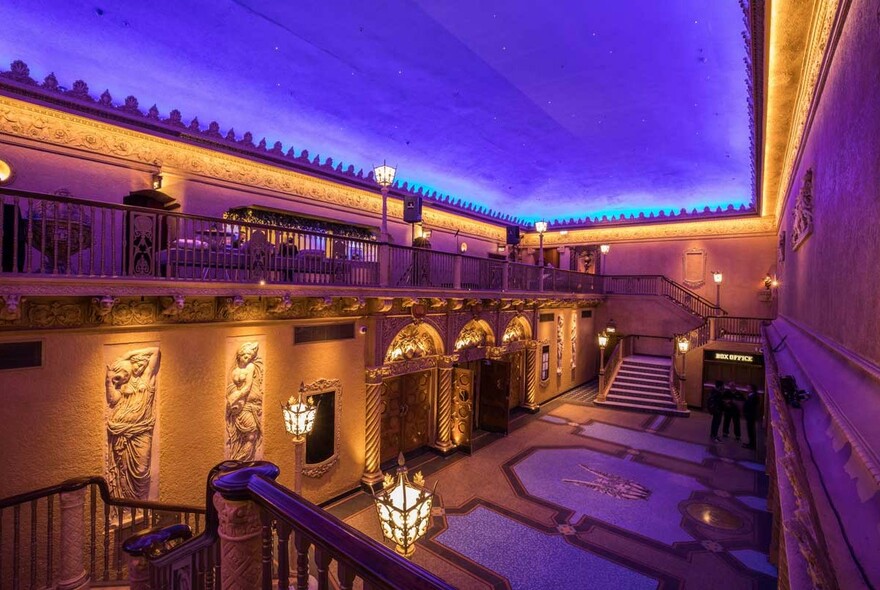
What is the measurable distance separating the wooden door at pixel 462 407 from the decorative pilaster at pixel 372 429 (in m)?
2.77

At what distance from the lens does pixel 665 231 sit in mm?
19594

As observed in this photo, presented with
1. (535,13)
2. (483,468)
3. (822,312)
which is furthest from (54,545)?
(535,13)

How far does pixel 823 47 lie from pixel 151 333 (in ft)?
29.9

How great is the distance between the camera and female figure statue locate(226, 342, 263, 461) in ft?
23.5

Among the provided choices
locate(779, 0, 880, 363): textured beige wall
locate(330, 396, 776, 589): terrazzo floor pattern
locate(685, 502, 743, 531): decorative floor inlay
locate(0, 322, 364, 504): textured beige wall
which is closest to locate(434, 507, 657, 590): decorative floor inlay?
locate(330, 396, 776, 589): terrazzo floor pattern

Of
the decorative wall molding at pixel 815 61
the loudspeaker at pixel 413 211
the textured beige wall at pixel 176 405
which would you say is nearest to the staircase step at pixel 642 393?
the decorative wall molding at pixel 815 61

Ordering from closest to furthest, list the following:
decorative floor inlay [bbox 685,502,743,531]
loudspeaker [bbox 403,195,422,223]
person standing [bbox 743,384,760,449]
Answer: decorative floor inlay [bbox 685,502,743,531] < loudspeaker [bbox 403,195,422,223] < person standing [bbox 743,384,760,449]

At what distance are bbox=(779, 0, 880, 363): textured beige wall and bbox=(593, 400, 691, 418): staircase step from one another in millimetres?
12116

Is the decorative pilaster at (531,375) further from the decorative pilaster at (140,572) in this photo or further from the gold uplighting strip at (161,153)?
the decorative pilaster at (140,572)

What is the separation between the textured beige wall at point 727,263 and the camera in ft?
57.7

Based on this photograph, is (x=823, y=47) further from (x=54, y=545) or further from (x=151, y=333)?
(x=54, y=545)

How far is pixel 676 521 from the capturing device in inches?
324

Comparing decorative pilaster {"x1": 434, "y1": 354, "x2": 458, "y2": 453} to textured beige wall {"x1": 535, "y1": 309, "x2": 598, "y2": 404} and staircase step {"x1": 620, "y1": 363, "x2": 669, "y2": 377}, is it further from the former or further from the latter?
staircase step {"x1": 620, "y1": 363, "x2": 669, "y2": 377}

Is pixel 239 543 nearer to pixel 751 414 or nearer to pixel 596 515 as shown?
pixel 596 515
